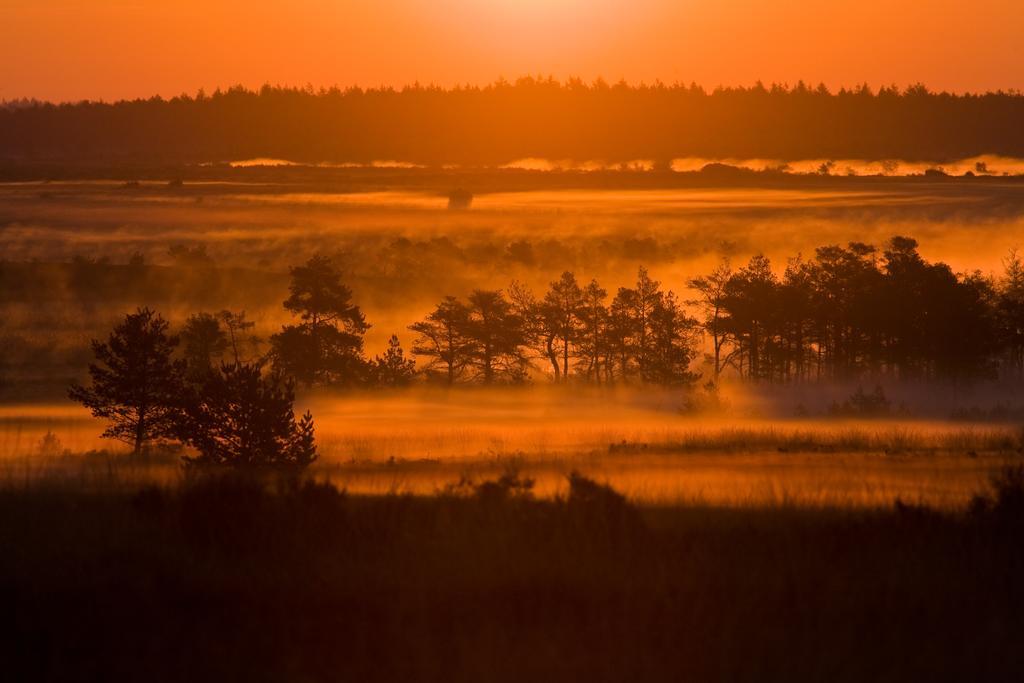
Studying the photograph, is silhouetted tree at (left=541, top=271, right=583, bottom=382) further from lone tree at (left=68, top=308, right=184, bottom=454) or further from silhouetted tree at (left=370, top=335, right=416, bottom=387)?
lone tree at (left=68, top=308, right=184, bottom=454)

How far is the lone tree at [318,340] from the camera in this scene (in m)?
41.6

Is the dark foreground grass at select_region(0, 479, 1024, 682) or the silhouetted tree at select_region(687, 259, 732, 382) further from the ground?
the silhouetted tree at select_region(687, 259, 732, 382)

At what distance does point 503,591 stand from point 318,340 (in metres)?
33.0

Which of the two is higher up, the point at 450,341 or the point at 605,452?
the point at 450,341

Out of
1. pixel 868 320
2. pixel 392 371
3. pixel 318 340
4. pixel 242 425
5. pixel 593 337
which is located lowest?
pixel 392 371

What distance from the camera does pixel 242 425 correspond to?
1873cm

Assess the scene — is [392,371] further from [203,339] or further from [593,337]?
[593,337]

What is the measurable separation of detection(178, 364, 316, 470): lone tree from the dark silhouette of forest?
6676 centimetres

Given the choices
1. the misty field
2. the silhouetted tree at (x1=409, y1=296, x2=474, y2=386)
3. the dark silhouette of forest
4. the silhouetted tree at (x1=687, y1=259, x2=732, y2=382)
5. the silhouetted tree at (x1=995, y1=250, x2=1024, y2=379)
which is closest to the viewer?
the misty field

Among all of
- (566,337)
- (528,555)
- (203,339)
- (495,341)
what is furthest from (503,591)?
(566,337)

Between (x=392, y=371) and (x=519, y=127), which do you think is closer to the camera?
(x=392, y=371)

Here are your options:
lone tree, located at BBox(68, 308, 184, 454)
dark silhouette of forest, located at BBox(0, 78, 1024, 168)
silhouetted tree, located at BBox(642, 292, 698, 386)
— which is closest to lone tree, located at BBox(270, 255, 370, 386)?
silhouetted tree, located at BBox(642, 292, 698, 386)

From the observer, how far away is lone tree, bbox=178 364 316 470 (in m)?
18.6

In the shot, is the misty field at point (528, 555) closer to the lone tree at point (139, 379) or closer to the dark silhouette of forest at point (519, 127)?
the lone tree at point (139, 379)
